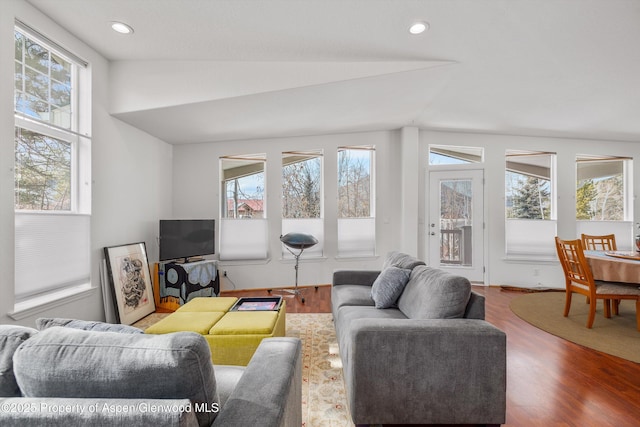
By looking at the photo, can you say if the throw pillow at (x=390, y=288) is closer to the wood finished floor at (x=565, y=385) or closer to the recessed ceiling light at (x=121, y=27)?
Answer: the wood finished floor at (x=565, y=385)

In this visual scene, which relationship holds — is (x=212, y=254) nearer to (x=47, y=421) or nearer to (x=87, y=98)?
(x=87, y=98)

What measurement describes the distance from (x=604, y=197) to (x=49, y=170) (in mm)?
7885

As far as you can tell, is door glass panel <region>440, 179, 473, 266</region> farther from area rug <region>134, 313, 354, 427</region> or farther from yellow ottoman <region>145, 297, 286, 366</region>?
yellow ottoman <region>145, 297, 286, 366</region>

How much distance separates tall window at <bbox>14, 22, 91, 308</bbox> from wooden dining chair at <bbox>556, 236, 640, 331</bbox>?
496 cm

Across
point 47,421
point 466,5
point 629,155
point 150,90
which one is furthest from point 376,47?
point 629,155

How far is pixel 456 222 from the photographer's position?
5.14 m

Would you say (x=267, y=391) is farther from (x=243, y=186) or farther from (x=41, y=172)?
(x=243, y=186)

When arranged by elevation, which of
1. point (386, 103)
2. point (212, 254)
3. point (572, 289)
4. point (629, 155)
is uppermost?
point (386, 103)

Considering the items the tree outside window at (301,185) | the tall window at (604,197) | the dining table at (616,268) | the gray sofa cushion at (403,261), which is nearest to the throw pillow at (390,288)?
the gray sofa cushion at (403,261)

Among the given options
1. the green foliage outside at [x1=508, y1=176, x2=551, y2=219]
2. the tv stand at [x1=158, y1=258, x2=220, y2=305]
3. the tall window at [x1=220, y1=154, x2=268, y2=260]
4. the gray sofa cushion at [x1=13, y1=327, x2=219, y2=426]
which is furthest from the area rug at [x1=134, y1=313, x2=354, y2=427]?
the green foliage outside at [x1=508, y1=176, x2=551, y2=219]

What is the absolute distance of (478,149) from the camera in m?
5.25

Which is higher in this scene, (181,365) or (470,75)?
(470,75)

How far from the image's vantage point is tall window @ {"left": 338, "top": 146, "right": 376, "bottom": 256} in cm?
512

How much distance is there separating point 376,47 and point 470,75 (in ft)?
3.81
